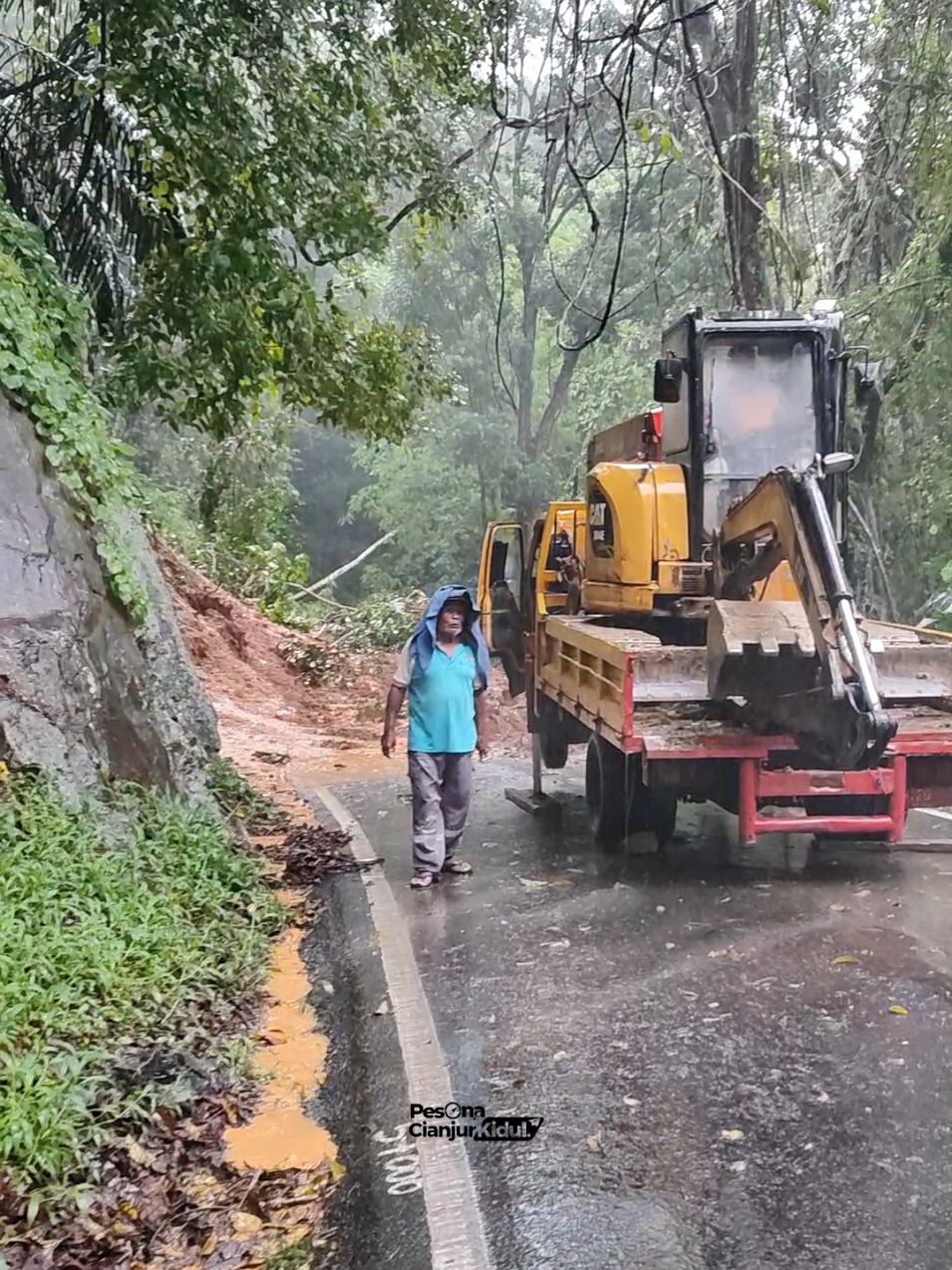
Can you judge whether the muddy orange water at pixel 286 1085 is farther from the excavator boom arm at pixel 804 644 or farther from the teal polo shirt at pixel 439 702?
the excavator boom arm at pixel 804 644

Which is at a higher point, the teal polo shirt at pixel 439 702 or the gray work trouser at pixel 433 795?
the teal polo shirt at pixel 439 702

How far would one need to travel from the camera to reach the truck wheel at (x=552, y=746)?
10758 mm

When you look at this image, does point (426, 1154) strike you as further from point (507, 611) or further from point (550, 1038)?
point (507, 611)

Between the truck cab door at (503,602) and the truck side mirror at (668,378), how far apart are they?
3665 mm

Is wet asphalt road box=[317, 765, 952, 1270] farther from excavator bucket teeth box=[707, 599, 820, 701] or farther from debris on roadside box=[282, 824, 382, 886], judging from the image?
excavator bucket teeth box=[707, 599, 820, 701]

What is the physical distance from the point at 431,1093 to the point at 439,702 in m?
3.37

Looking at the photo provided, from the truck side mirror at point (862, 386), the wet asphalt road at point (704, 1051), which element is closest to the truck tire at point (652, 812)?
the wet asphalt road at point (704, 1051)

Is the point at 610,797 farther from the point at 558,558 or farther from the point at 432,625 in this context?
the point at 558,558

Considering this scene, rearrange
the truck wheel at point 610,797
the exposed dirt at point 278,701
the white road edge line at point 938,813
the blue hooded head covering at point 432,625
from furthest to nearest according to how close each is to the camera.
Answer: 1. the exposed dirt at point 278,701
2. the white road edge line at point 938,813
3. the truck wheel at point 610,797
4. the blue hooded head covering at point 432,625

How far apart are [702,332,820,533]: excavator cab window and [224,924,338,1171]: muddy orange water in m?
4.73

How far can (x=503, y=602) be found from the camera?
486 inches

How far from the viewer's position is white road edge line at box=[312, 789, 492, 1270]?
3.70 metres

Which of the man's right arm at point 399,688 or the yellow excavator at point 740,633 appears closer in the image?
the yellow excavator at point 740,633

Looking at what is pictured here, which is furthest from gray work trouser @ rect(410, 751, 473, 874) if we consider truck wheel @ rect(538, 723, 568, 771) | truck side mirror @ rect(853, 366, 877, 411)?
truck side mirror @ rect(853, 366, 877, 411)
